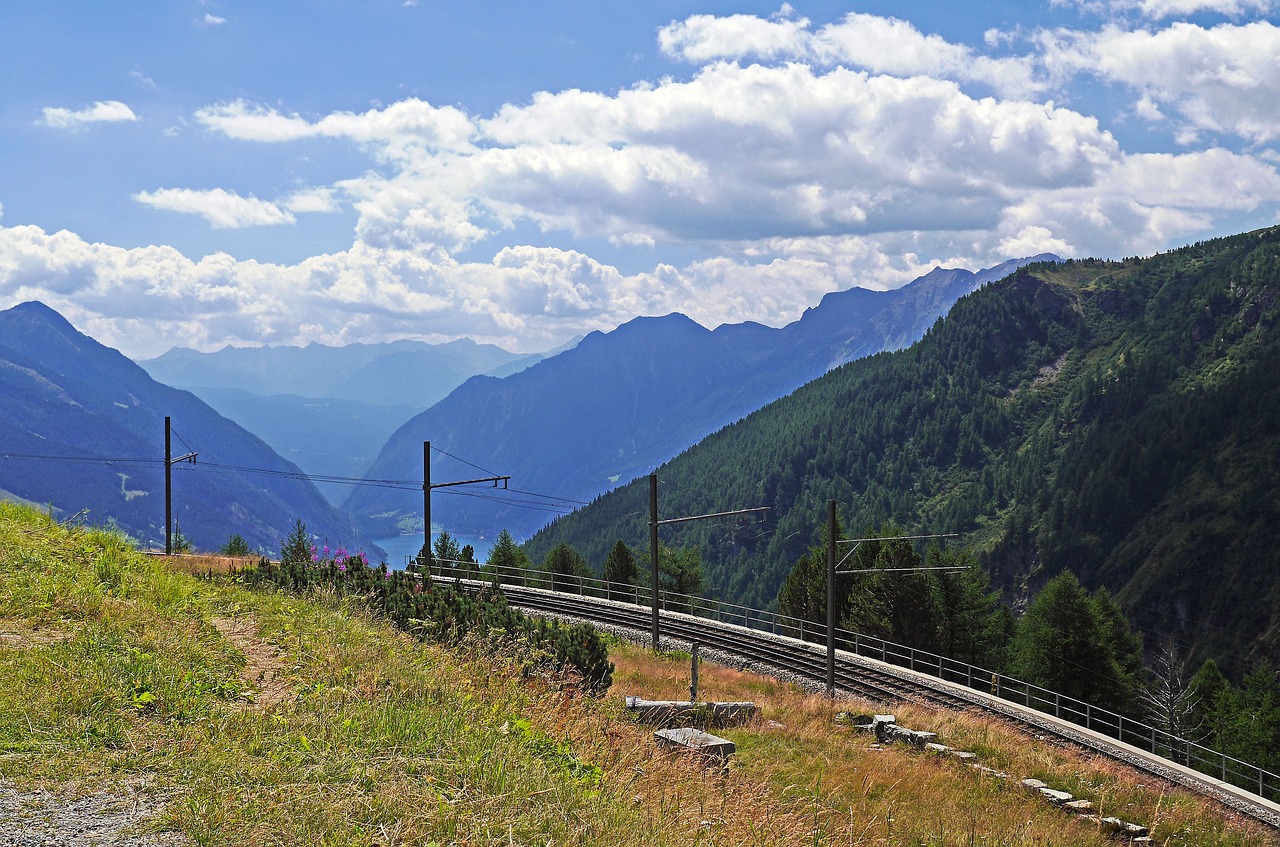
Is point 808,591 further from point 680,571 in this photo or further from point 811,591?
point 680,571

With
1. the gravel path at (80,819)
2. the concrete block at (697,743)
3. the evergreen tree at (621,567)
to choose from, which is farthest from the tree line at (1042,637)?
the gravel path at (80,819)

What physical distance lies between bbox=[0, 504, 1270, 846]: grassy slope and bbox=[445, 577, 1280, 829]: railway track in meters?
19.5

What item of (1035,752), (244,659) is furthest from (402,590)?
(1035,752)

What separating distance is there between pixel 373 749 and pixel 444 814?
3.73 feet

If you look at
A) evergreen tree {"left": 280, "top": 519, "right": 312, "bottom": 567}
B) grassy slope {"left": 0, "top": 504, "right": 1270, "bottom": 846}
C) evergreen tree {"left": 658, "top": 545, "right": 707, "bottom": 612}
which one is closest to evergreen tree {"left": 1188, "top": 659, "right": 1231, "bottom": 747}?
evergreen tree {"left": 658, "top": 545, "right": 707, "bottom": 612}

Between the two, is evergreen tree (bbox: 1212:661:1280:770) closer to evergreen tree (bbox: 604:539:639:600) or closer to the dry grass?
evergreen tree (bbox: 604:539:639:600)

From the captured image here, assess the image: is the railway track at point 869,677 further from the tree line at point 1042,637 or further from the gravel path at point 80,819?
the gravel path at point 80,819

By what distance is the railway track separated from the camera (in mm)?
28875

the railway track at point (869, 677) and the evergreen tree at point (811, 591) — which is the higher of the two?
the railway track at point (869, 677)

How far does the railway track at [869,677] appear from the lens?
2888cm

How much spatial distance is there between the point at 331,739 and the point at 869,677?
116 ft

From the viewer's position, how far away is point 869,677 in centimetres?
3906

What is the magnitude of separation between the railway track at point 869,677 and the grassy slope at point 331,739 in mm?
19505

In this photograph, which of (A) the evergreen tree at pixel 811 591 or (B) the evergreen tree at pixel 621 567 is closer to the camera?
(A) the evergreen tree at pixel 811 591
